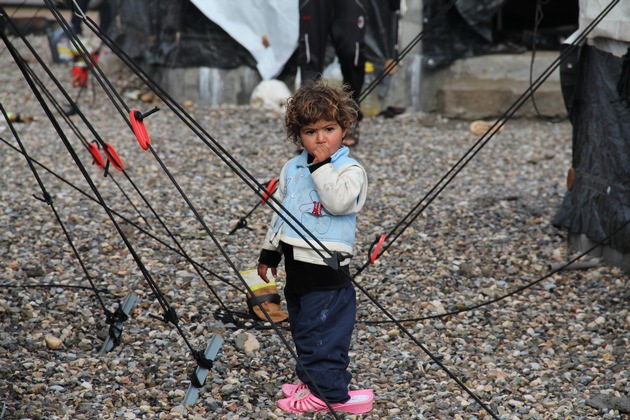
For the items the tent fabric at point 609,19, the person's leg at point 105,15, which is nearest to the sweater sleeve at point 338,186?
the tent fabric at point 609,19

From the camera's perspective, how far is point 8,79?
10758 millimetres

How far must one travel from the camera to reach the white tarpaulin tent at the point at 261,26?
884 cm

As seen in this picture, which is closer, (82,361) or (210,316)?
(82,361)

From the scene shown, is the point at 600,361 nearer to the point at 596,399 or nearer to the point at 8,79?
the point at 596,399

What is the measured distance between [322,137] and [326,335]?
28.6 inches

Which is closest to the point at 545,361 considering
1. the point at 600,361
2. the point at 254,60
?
the point at 600,361

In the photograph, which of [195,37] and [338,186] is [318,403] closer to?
[338,186]

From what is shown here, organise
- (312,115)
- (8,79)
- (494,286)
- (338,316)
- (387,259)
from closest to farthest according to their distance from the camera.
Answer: (312,115) → (338,316) → (494,286) → (387,259) → (8,79)

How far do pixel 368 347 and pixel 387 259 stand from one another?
3.89ft

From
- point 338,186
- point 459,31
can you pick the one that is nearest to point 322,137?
point 338,186

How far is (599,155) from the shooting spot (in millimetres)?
4898

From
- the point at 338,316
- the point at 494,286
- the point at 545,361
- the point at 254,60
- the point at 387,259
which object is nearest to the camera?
the point at 338,316

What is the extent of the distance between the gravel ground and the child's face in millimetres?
515

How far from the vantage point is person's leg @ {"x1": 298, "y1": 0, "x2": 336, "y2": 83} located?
7.02 metres
